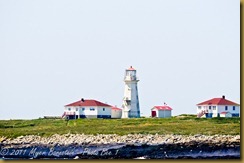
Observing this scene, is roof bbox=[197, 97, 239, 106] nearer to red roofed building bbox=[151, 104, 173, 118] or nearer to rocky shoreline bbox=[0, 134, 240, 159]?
red roofed building bbox=[151, 104, 173, 118]

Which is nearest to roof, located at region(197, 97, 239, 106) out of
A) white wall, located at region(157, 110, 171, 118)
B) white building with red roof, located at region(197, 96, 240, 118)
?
white building with red roof, located at region(197, 96, 240, 118)

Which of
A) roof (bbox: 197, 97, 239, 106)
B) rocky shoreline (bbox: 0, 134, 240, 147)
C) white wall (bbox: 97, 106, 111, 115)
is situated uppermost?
roof (bbox: 197, 97, 239, 106)

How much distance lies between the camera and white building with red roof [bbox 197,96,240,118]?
6075 cm

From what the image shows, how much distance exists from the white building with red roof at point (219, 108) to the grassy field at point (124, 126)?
461cm

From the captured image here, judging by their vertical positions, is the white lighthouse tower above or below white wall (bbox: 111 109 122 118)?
above

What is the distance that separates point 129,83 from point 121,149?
20.4 meters

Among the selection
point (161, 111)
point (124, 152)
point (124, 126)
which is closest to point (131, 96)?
point (161, 111)

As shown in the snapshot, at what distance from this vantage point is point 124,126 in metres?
50.5

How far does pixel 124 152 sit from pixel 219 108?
22768 millimetres

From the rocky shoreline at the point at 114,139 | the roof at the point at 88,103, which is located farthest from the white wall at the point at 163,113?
the rocky shoreline at the point at 114,139

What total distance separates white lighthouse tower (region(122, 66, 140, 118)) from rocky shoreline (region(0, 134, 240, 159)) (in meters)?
14.3

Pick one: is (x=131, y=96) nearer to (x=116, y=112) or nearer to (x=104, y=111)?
(x=104, y=111)

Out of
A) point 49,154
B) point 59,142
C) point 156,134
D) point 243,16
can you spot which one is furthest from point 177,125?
point 243,16

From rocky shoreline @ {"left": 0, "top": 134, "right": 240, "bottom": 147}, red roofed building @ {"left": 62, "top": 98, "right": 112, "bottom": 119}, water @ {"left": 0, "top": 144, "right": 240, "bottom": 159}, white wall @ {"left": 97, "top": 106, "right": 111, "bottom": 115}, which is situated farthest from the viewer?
white wall @ {"left": 97, "top": 106, "right": 111, "bottom": 115}
